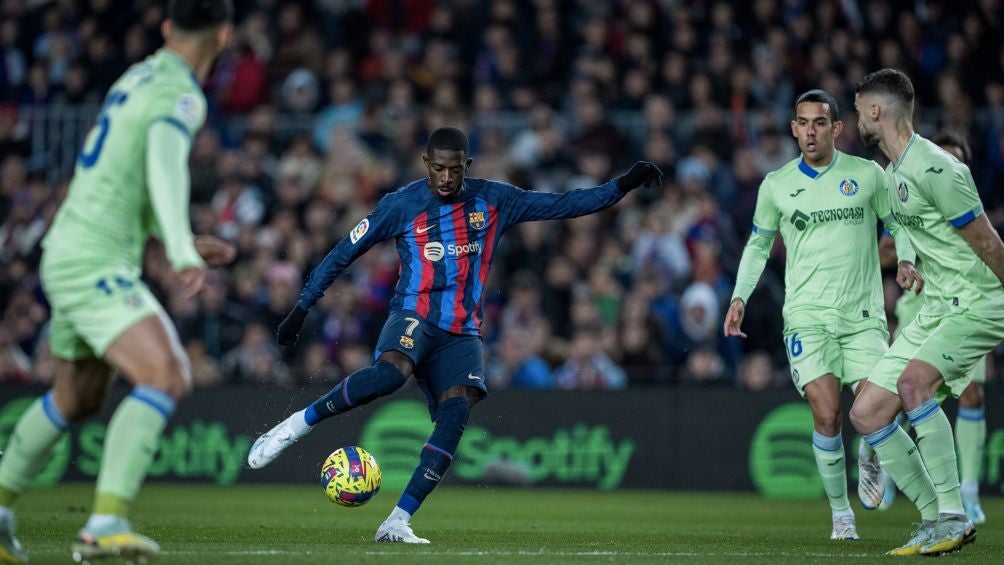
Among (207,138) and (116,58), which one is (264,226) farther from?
(116,58)

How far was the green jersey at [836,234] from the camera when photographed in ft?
29.3

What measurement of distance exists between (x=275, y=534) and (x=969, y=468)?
590 cm

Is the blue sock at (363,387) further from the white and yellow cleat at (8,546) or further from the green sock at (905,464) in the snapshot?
the green sock at (905,464)

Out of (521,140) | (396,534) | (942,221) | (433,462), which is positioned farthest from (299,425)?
(521,140)

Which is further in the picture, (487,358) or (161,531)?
(487,358)

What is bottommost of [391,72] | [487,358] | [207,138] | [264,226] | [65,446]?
[65,446]

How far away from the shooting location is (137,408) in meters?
6.00

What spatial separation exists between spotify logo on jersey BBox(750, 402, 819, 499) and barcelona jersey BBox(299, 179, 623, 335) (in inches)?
243

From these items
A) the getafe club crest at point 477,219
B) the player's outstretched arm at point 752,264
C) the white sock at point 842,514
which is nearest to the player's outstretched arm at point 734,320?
the player's outstretched arm at point 752,264

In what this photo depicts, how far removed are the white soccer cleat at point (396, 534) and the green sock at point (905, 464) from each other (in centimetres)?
280

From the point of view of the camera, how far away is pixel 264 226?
17406 mm

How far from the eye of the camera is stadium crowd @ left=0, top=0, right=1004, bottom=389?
15.7 metres

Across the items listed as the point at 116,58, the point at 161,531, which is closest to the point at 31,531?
the point at 161,531

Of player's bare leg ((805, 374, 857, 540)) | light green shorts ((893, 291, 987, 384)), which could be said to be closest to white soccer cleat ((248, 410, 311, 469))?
player's bare leg ((805, 374, 857, 540))
